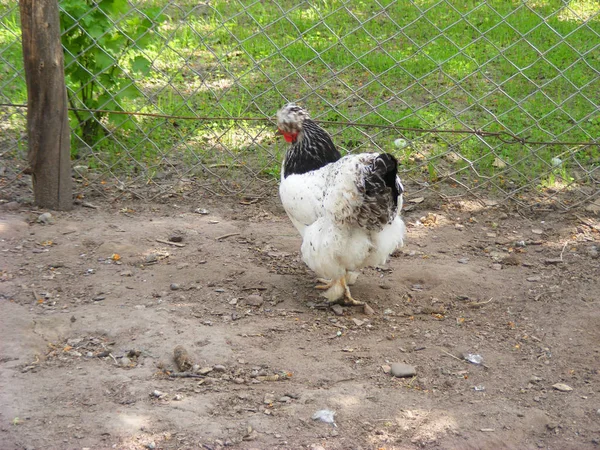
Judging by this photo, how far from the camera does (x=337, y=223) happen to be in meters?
3.47

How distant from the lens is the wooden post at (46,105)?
4094 mm

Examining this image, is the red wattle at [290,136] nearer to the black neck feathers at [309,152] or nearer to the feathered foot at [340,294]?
the black neck feathers at [309,152]

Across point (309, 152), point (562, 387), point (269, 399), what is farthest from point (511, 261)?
point (269, 399)

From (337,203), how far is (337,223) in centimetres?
12

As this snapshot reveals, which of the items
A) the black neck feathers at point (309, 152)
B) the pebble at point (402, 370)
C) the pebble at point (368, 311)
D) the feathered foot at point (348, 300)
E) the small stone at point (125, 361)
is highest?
the black neck feathers at point (309, 152)

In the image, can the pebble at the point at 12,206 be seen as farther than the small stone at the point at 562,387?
Yes

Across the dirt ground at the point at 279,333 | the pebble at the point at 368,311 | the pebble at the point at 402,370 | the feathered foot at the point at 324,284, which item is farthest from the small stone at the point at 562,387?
the feathered foot at the point at 324,284

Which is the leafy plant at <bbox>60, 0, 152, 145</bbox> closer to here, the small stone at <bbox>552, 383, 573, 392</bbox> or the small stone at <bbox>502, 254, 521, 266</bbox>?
the small stone at <bbox>502, 254, 521, 266</bbox>

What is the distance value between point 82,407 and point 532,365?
1937 millimetres

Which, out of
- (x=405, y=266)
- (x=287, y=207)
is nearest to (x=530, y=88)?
(x=405, y=266)

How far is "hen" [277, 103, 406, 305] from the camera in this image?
3338mm

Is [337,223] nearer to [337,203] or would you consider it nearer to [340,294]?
[337,203]

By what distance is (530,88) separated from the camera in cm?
562

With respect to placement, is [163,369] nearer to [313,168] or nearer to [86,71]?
[313,168]
